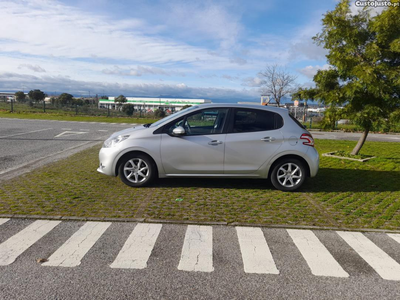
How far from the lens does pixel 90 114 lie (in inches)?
1507

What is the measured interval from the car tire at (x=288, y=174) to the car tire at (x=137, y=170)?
2.38m

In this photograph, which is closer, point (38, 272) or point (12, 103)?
point (38, 272)

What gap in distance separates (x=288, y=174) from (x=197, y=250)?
3.28 m

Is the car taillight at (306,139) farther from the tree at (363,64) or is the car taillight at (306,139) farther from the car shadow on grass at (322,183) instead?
the tree at (363,64)

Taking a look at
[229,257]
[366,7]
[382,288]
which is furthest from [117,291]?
[366,7]

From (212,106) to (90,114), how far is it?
33894 mm

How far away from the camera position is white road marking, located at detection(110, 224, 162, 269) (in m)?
3.65

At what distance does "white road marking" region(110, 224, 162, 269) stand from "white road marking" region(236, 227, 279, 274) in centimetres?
108

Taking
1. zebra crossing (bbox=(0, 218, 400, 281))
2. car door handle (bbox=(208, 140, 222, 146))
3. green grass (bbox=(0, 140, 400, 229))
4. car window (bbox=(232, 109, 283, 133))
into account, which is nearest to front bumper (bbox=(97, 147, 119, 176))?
green grass (bbox=(0, 140, 400, 229))

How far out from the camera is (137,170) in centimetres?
671

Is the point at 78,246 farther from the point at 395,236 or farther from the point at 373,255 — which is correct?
the point at 395,236

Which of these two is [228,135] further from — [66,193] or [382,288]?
[382,288]

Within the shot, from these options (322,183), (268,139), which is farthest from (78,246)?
(322,183)

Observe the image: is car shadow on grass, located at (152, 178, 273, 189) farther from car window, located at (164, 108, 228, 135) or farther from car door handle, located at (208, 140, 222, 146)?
car window, located at (164, 108, 228, 135)
